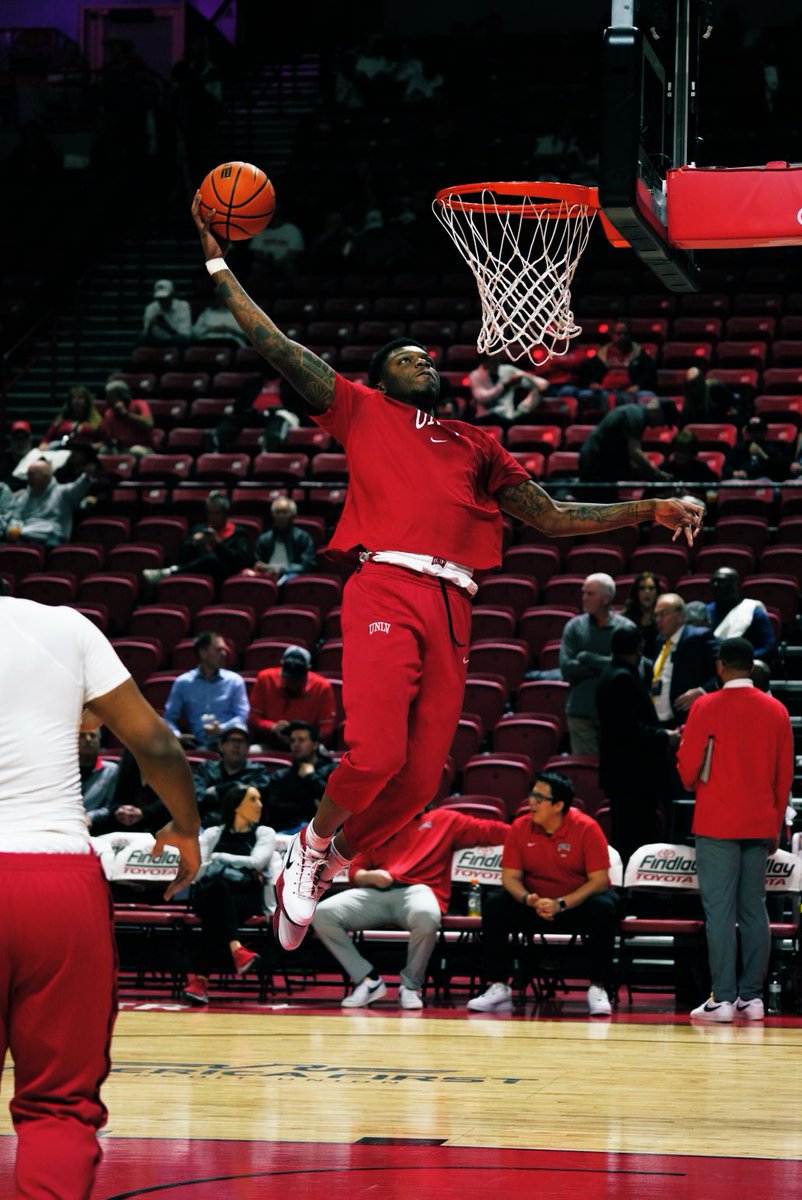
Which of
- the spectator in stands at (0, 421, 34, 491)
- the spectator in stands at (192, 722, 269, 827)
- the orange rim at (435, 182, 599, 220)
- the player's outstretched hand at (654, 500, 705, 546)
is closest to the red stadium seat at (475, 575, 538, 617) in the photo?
the spectator in stands at (192, 722, 269, 827)

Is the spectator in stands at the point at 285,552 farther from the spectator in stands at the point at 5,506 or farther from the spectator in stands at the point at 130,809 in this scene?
the spectator in stands at the point at 130,809

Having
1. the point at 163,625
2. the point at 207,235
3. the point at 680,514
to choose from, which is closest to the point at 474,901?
the point at 163,625

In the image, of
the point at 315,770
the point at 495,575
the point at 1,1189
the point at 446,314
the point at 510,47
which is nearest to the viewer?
the point at 1,1189

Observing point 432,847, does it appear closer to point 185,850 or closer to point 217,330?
point 185,850

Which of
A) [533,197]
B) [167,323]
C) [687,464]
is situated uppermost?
[533,197]

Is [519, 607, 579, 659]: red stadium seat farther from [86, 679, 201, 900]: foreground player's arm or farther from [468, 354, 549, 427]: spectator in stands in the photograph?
[86, 679, 201, 900]: foreground player's arm

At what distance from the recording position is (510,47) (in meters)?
23.9

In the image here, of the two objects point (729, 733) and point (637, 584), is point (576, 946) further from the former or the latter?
point (637, 584)

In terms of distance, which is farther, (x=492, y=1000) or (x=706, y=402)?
(x=706, y=402)

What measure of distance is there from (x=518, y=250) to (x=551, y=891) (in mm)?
4053

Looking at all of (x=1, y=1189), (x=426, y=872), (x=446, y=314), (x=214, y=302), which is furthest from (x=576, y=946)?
(x=214, y=302)

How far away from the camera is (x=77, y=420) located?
1750cm

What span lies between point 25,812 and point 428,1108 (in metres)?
3.30

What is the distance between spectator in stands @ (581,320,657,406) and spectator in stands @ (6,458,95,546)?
507cm
